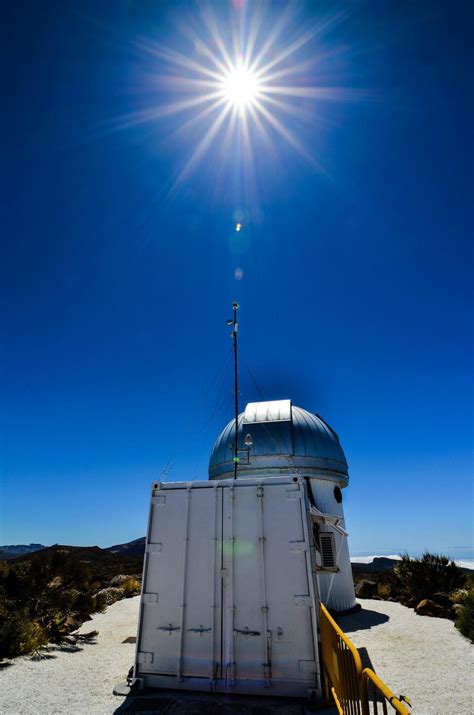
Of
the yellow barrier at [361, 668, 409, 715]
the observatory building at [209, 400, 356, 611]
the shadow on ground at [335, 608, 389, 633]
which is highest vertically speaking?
the observatory building at [209, 400, 356, 611]

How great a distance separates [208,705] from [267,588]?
180 centimetres

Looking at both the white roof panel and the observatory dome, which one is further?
the white roof panel

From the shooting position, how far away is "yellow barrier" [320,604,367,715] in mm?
4165

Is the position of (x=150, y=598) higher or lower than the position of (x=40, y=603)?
higher

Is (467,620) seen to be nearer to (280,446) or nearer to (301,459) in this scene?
(301,459)

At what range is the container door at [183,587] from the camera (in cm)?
618

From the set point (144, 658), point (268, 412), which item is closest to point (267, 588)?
point (144, 658)

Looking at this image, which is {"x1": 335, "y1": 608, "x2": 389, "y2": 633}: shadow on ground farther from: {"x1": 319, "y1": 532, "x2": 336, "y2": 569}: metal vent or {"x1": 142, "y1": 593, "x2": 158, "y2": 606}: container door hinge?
{"x1": 142, "y1": 593, "x2": 158, "y2": 606}: container door hinge

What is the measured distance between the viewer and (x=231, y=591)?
6.34 m

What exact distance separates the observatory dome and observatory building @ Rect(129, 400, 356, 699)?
22.3 feet

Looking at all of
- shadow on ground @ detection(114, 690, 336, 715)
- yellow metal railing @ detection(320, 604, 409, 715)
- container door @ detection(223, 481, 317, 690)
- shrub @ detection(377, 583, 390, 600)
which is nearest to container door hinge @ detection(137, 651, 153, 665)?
shadow on ground @ detection(114, 690, 336, 715)

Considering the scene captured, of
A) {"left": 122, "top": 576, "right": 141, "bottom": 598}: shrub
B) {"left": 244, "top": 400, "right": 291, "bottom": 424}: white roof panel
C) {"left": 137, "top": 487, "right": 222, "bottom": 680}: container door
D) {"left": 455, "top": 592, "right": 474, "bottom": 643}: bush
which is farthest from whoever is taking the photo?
{"left": 122, "top": 576, "right": 141, "bottom": 598}: shrub

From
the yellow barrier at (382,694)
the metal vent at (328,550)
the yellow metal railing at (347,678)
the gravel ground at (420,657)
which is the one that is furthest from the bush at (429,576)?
the yellow barrier at (382,694)

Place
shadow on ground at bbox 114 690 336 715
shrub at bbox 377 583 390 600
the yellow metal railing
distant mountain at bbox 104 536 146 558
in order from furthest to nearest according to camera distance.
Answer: distant mountain at bbox 104 536 146 558
shrub at bbox 377 583 390 600
shadow on ground at bbox 114 690 336 715
the yellow metal railing
